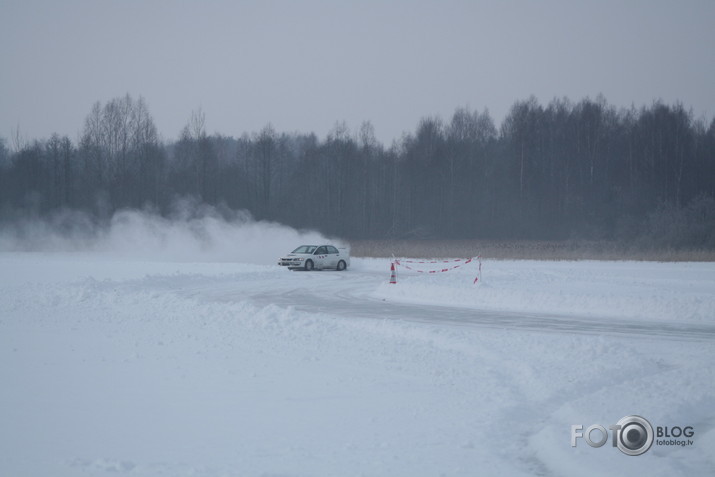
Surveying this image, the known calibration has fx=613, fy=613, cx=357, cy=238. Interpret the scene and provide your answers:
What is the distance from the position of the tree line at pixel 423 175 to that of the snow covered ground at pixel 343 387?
53.7m

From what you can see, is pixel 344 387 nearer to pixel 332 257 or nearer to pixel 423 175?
pixel 332 257

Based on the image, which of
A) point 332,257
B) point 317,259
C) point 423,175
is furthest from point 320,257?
point 423,175

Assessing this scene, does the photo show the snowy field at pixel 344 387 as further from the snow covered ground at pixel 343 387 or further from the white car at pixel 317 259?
the white car at pixel 317 259

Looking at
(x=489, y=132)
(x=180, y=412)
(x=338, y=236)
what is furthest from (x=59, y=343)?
(x=489, y=132)

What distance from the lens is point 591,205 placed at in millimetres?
80688

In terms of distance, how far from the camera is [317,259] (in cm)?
3684

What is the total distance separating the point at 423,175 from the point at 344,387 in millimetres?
79459

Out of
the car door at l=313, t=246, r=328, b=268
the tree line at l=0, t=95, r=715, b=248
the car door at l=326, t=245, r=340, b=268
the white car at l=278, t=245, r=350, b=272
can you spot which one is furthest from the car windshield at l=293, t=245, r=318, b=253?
the tree line at l=0, t=95, r=715, b=248

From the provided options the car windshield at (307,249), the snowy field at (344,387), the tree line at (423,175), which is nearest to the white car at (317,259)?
the car windshield at (307,249)

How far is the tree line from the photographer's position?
7388 cm

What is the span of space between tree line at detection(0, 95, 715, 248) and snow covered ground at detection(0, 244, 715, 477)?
53.7m

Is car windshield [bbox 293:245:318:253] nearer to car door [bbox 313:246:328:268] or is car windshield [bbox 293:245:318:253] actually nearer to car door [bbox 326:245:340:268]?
car door [bbox 313:246:328:268]

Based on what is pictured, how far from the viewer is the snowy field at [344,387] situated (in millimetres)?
Result: 6160

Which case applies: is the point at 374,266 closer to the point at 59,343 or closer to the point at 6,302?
the point at 6,302
